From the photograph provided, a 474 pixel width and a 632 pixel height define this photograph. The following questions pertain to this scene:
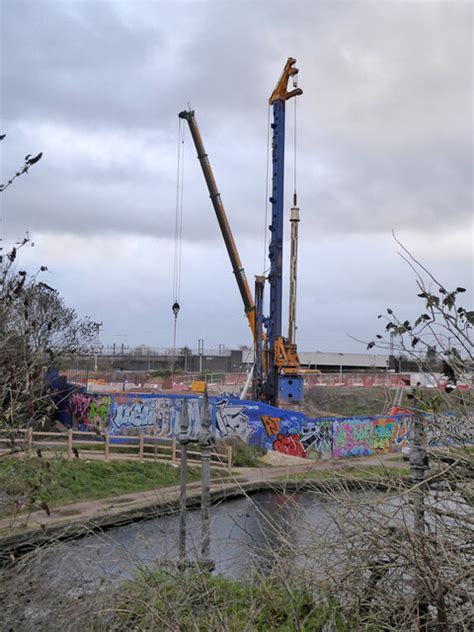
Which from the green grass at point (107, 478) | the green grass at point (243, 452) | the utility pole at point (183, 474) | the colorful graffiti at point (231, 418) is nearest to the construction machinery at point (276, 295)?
the colorful graffiti at point (231, 418)

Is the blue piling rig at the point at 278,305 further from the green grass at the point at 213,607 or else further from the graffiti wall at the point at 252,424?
the green grass at the point at 213,607

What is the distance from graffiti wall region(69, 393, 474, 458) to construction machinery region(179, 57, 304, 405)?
100.0 inches

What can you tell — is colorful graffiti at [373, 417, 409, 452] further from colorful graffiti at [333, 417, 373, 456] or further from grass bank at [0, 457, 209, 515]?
grass bank at [0, 457, 209, 515]

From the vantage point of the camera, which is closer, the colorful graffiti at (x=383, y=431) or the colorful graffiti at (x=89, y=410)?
the colorful graffiti at (x=383, y=431)

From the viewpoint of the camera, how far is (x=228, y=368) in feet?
260

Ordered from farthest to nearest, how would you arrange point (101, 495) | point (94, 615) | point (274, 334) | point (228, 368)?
1. point (228, 368)
2. point (274, 334)
3. point (101, 495)
4. point (94, 615)

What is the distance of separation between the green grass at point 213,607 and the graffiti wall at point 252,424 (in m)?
19.9

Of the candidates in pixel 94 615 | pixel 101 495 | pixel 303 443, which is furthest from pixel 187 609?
pixel 303 443

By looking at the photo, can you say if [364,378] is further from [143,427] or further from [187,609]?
[187,609]

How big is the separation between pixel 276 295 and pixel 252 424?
6.12 m

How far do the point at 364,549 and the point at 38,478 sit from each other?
348 centimetres

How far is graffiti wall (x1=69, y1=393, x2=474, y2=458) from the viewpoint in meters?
26.3

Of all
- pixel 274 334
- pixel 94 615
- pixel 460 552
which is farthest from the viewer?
pixel 274 334

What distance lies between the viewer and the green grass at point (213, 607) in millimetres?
4562
